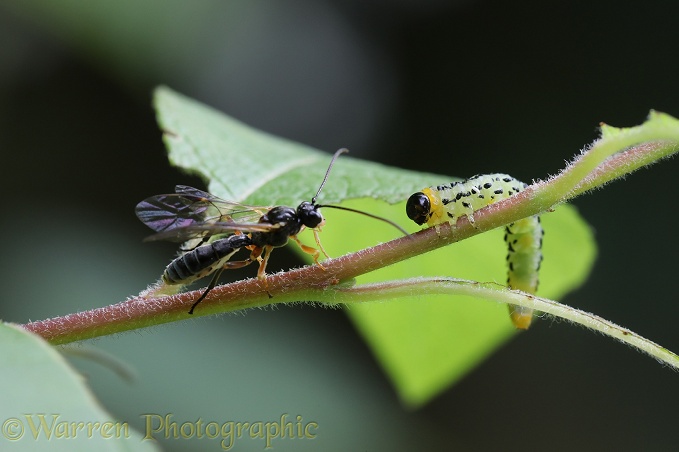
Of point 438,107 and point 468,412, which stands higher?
point 438,107

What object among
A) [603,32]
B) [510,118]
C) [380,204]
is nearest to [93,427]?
[380,204]

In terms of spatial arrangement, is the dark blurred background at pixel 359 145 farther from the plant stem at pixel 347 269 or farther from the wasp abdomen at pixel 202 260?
the plant stem at pixel 347 269

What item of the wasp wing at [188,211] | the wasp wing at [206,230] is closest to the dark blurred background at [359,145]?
the wasp wing at [188,211]

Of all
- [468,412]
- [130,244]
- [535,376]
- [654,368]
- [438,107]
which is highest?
[438,107]

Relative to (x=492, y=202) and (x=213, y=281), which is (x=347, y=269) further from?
(x=492, y=202)

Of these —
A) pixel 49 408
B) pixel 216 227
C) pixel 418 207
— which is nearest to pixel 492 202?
pixel 418 207

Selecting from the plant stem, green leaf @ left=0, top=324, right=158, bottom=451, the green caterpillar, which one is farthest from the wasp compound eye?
green leaf @ left=0, top=324, right=158, bottom=451

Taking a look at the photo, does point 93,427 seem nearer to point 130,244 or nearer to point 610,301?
point 130,244

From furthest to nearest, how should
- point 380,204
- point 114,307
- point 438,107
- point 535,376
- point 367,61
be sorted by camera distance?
1. point 367,61
2. point 438,107
3. point 535,376
4. point 380,204
5. point 114,307
